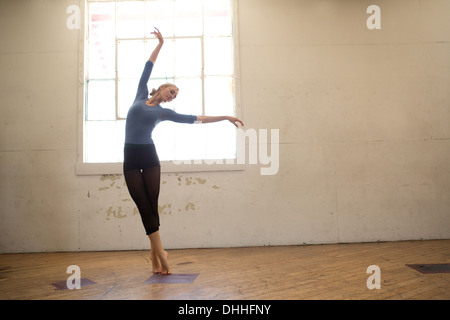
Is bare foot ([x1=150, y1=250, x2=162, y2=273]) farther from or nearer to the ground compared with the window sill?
nearer to the ground

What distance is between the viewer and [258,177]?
4.20 m

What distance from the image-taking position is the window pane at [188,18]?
438 centimetres

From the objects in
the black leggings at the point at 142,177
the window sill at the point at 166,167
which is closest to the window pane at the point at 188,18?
the window sill at the point at 166,167

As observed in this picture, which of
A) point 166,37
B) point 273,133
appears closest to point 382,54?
point 273,133

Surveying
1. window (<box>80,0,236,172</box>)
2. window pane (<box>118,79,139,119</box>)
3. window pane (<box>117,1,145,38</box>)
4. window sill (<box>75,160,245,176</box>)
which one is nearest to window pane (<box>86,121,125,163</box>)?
window (<box>80,0,236,172</box>)

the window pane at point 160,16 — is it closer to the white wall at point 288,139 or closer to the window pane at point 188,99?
the window pane at point 188,99

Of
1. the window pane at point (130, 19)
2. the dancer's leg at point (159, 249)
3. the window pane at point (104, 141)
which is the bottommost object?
the dancer's leg at point (159, 249)

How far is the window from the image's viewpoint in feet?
14.1

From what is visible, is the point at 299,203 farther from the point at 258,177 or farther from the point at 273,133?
the point at 273,133

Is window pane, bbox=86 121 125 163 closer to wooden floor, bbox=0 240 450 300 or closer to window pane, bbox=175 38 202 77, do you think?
window pane, bbox=175 38 202 77

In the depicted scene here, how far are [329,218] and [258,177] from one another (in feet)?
3.44

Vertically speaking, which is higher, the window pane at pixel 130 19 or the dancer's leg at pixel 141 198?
the window pane at pixel 130 19

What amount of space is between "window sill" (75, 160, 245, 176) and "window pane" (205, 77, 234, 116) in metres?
0.71
